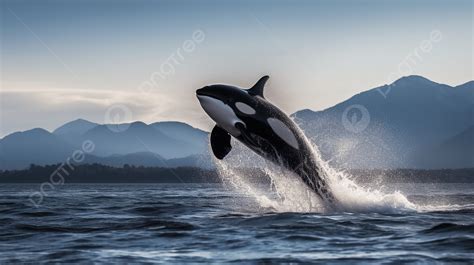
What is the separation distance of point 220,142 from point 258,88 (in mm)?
2139

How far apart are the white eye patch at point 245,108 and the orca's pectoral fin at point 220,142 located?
1.63 m

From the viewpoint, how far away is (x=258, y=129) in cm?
2044

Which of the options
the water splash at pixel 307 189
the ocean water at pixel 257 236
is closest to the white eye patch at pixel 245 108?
the water splash at pixel 307 189

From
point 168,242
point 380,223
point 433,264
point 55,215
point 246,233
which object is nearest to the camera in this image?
point 433,264

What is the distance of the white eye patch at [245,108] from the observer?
2014 centimetres

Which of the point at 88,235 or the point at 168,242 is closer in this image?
the point at 168,242

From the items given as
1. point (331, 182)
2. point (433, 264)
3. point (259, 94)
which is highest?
point (259, 94)

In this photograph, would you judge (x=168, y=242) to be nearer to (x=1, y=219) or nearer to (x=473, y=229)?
(x=473, y=229)

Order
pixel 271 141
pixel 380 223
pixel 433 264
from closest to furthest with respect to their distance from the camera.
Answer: pixel 433 264
pixel 380 223
pixel 271 141

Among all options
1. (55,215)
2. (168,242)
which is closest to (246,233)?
(168,242)

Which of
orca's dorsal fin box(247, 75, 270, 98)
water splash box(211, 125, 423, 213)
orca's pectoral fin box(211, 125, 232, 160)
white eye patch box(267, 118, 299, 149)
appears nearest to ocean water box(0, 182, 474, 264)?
water splash box(211, 125, 423, 213)

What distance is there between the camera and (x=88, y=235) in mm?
17281

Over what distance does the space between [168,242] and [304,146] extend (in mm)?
6992

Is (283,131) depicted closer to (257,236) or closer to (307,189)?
(307,189)
